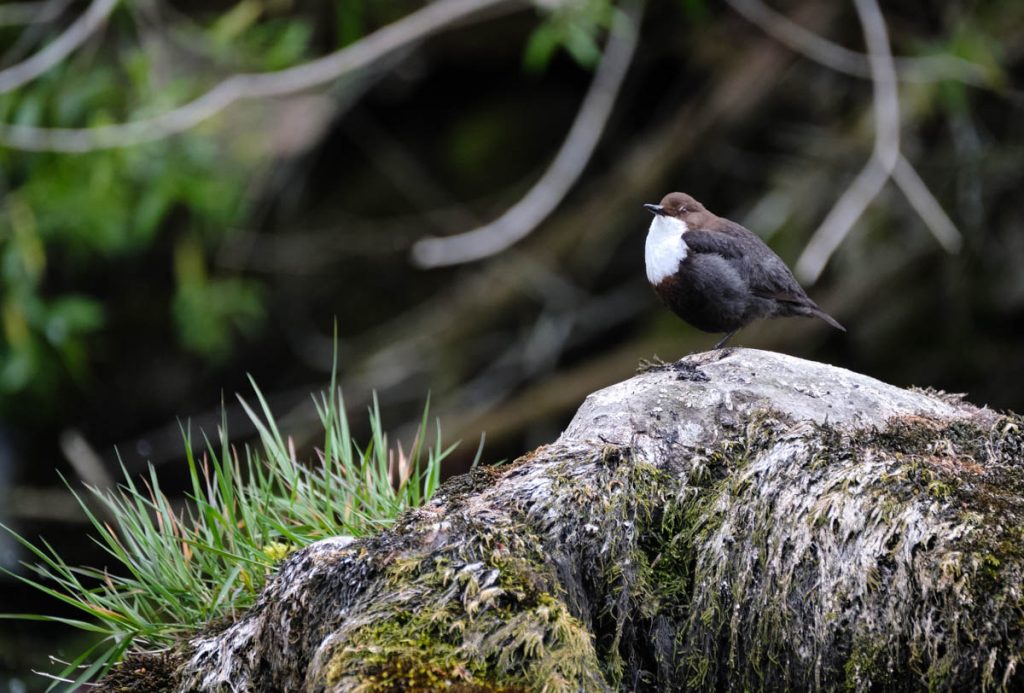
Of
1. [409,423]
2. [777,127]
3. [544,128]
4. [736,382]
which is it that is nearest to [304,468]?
[736,382]

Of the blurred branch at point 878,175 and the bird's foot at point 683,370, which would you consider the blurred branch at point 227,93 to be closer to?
the blurred branch at point 878,175

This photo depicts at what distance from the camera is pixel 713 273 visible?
149 inches

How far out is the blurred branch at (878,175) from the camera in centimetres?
496

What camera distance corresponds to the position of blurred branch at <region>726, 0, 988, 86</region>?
571 cm

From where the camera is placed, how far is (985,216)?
20.7 feet

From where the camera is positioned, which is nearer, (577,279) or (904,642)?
(904,642)

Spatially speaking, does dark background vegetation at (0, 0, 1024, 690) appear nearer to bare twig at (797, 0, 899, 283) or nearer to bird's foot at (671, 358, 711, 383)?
bare twig at (797, 0, 899, 283)

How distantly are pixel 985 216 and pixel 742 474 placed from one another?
4648 mm

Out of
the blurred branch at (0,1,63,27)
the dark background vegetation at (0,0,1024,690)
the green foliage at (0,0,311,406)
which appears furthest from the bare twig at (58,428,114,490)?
the blurred branch at (0,1,63,27)

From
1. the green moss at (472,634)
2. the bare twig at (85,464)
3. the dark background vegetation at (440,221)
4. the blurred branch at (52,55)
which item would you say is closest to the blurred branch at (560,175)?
the dark background vegetation at (440,221)

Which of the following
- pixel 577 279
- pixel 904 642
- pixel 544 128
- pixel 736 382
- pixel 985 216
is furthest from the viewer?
pixel 544 128

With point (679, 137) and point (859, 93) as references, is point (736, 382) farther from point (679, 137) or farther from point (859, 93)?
point (859, 93)

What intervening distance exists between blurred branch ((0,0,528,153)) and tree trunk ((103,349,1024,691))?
3280mm

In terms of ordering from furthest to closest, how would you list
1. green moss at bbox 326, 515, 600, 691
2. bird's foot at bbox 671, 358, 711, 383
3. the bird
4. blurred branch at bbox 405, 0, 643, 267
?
blurred branch at bbox 405, 0, 643, 267 < the bird < bird's foot at bbox 671, 358, 711, 383 < green moss at bbox 326, 515, 600, 691
